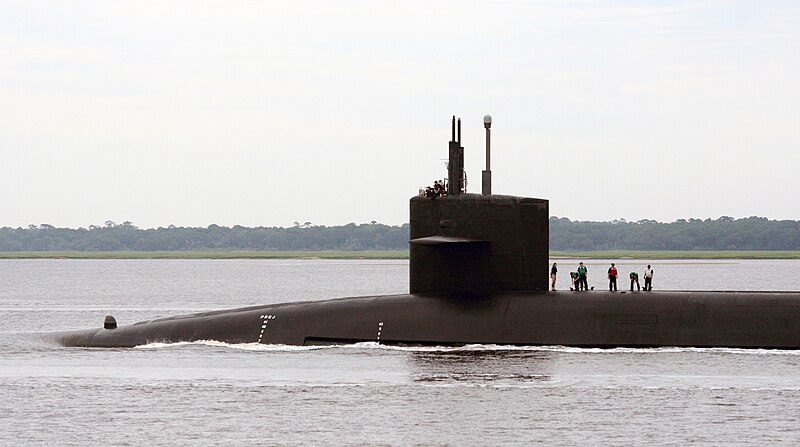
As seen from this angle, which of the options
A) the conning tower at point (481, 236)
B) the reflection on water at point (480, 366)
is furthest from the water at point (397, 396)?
the conning tower at point (481, 236)

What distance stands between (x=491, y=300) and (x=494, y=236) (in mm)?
1473

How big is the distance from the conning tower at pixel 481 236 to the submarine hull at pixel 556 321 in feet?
1.30

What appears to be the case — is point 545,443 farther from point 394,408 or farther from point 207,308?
point 207,308

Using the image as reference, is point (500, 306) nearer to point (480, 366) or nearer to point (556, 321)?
point (556, 321)

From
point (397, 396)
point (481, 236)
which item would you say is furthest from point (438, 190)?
point (397, 396)

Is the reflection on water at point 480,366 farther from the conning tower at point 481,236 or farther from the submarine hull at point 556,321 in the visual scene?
the conning tower at point 481,236


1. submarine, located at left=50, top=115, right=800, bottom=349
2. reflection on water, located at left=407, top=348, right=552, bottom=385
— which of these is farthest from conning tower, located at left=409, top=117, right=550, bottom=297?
reflection on water, located at left=407, top=348, right=552, bottom=385

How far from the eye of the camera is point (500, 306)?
3041 cm

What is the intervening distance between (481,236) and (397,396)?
18.7ft

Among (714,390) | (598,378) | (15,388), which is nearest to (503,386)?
(598,378)

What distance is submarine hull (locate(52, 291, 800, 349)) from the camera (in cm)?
2900

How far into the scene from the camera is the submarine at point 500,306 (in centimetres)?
2920

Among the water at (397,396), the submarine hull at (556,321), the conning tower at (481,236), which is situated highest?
the conning tower at (481,236)

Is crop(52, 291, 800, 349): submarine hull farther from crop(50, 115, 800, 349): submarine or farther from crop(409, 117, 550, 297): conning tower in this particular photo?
crop(409, 117, 550, 297): conning tower
